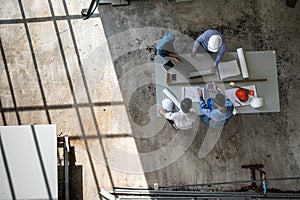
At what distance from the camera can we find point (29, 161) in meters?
5.24

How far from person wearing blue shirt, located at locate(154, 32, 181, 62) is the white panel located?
63.5 inches

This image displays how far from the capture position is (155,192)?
584 centimetres

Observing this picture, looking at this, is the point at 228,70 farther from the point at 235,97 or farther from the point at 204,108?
the point at 204,108

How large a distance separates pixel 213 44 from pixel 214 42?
1.1 inches

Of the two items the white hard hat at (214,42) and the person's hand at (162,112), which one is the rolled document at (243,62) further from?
the person's hand at (162,112)

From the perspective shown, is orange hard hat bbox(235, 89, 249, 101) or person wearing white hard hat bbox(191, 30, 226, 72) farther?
orange hard hat bbox(235, 89, 249, 101)

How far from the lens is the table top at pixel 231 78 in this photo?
562 centimetres

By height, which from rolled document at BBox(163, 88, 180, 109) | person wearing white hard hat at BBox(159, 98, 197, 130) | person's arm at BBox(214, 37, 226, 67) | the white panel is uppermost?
person's arm at BBox(214, 37, 226, 67)

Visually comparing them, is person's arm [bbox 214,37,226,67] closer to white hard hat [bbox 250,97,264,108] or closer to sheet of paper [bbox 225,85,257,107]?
sheet of paper [bbox 225,85,257,107]

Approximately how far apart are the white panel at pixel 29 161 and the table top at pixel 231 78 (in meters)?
1.49

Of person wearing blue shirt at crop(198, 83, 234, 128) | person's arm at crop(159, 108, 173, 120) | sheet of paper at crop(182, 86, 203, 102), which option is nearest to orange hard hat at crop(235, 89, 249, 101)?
person wearing blue shirt at crop(198, 83, 234, 128)

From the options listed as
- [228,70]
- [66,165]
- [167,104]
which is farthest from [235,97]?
[66,165]

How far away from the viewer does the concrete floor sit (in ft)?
19.6

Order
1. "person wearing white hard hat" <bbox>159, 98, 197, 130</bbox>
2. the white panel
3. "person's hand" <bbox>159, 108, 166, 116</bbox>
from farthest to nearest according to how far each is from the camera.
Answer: "person's hand" <bbox>159, 108, 166, 116</bbox>, "person wearing white hard hat" <bbox>159, 98, 197, 130</bbox>, the white panel
